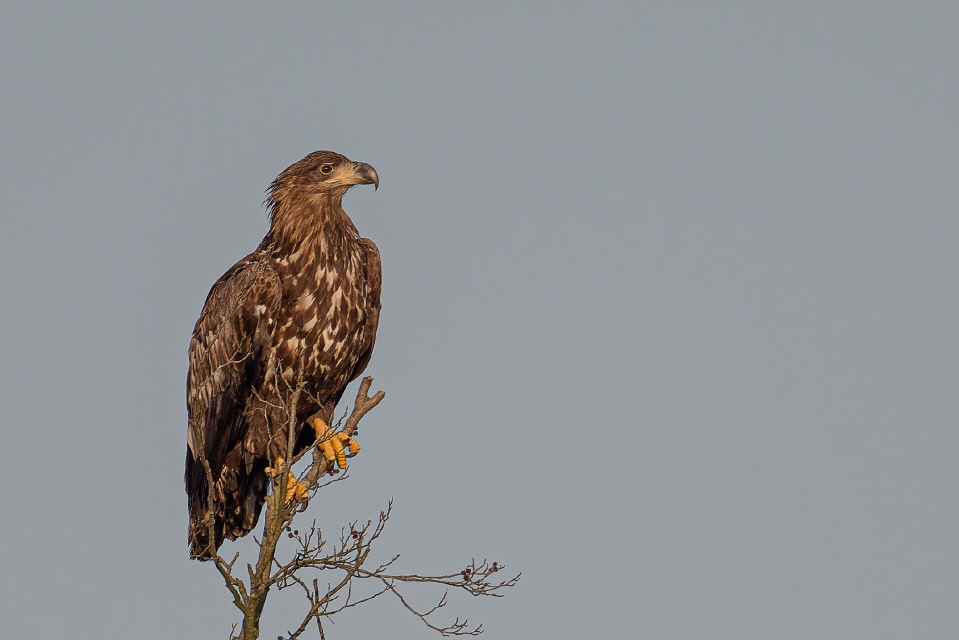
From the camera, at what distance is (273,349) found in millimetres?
9578

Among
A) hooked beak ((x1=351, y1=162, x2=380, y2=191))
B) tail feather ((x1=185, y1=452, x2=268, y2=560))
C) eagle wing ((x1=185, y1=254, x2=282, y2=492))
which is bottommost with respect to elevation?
tail feather ((x1=185, y1=452, x2=268, y2=560))

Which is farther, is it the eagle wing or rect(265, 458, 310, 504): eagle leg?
the eagle wing

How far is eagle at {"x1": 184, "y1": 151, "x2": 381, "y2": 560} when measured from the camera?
9.50 m

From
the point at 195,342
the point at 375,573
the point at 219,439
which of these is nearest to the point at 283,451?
the point at 219,439

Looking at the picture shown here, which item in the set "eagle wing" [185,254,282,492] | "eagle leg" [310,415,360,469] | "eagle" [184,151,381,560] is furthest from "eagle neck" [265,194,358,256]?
"eagle leg" [310,415,360,469]

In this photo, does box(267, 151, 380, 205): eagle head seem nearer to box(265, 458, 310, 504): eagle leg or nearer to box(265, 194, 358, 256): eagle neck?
box(265, 194, 358, 256): eagle neck

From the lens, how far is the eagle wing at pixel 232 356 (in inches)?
373

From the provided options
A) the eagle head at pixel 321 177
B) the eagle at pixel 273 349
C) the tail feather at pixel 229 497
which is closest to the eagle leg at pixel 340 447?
the eagle at pixel 273 349

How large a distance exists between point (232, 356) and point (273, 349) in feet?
1.06

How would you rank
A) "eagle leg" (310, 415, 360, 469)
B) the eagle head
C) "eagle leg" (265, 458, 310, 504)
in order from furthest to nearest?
1. the eagle head
2. "eagle leg" (310, 415, 360, 469)
3. "eagle leg" (265, 458, 310, 504)

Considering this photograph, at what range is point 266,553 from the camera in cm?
718

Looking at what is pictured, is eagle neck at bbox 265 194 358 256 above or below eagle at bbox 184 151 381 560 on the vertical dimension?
above

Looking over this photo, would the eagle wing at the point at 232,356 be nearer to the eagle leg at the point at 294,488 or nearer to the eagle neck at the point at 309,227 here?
the eagle neck at the point at 309,227

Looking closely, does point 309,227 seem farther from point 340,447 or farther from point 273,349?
point 340,447
